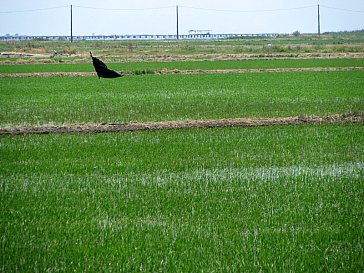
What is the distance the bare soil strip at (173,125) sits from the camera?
15.0m

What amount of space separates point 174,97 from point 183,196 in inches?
535

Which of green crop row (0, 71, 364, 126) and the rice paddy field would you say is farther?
green crop row (0, 71, 364, 126)

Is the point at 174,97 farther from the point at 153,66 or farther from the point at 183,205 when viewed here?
the point at 153,66

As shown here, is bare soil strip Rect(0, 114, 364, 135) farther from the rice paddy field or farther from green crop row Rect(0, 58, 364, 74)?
green crop row Rect(0, 58, 364, 74)

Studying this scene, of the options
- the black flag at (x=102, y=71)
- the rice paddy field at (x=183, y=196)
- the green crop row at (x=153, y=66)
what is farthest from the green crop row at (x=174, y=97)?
the green crop row at (x=153, y=66)

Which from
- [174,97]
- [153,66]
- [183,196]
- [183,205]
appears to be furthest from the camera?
[153,66]

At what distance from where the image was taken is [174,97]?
22062 mm

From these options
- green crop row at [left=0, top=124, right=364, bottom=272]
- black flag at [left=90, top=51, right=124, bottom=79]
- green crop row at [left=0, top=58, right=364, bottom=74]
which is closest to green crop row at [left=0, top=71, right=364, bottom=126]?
black flag at [left=90, top=51, right=124, bottom=79]

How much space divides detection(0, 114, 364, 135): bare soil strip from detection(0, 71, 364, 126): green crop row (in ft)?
3.45

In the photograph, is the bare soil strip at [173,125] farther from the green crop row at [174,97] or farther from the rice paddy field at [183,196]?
the green crop row at [174,97]

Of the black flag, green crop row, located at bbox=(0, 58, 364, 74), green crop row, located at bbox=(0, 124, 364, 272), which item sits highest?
green crop row, located at bbox=(0, 58, 364, 74)

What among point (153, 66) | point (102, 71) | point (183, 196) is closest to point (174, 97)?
point (102, 71)

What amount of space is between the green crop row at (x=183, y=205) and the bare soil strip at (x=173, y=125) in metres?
1.64

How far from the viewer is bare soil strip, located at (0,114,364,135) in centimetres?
1501
